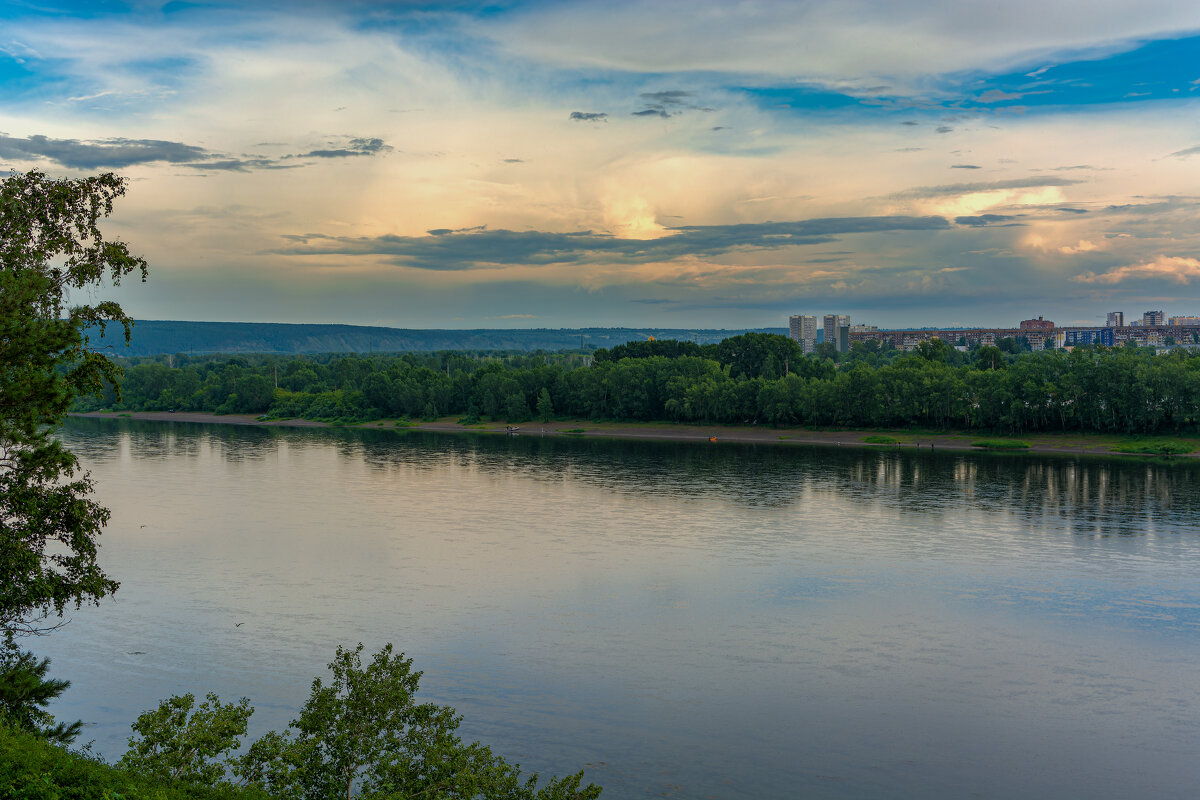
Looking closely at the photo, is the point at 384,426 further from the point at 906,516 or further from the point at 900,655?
the point at 900,655

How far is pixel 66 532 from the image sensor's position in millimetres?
15664

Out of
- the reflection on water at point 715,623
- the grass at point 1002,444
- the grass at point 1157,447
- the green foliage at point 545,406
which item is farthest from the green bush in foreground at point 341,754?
the green foliage at point 545,406

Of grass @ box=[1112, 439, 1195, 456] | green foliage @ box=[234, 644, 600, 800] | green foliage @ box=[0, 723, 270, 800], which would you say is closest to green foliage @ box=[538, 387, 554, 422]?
grass @ box=[1112, 439, 1195, 456]

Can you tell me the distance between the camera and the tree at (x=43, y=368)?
1387cm

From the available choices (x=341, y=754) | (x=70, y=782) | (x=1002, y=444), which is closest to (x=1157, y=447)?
(x=1002, y=444)

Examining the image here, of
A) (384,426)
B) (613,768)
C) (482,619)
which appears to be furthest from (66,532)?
(384,426)

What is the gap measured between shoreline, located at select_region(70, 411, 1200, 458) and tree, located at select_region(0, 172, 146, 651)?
255 feet

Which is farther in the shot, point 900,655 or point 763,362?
point 763,362

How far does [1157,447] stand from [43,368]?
266 ft

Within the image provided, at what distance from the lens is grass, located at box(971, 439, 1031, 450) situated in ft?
268

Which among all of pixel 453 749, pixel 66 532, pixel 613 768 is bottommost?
pixel 613 768

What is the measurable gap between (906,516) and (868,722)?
29.1m

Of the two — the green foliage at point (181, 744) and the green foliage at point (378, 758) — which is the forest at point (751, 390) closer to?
the green foliage at point (378, 758)

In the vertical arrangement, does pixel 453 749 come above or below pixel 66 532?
below
